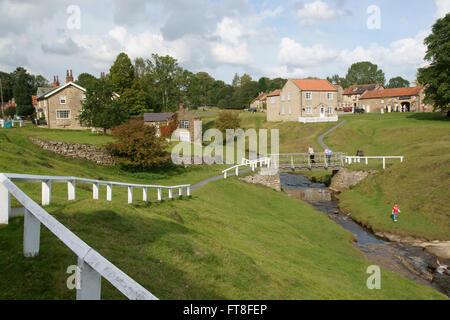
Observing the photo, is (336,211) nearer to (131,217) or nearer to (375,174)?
(375,174)

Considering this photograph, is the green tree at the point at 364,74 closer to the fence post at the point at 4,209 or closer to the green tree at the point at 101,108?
the green tree at the point at 101,108

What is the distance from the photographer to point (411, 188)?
3212cm

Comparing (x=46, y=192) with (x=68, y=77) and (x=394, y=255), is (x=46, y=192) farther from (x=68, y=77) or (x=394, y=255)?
(x=68, y=77)

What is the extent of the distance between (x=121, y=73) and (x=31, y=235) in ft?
247

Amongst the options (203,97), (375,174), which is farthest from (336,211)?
(203,97)

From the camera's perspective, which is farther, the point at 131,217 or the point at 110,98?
the point at 110,98

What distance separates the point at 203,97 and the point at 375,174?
485 ft

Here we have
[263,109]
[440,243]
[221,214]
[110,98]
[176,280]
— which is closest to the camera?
[176,280]

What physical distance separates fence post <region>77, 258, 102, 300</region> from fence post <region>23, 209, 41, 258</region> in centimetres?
215

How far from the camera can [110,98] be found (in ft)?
164

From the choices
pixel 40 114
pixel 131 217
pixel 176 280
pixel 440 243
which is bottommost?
pixel 440 243

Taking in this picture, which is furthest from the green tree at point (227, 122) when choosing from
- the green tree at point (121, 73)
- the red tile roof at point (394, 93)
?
the red tile roof at point (394, 93)

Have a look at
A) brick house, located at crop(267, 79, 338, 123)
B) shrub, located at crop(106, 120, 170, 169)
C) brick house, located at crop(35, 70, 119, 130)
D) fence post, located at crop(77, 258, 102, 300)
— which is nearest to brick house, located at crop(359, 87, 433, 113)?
brick house, located at crop(267, 79, 338, 123)

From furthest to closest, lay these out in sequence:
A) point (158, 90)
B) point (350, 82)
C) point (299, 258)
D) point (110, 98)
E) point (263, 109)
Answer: point (350, 82)
point (263, 109)
point (158, 90)
point (110, 98)
point (299, 258)
